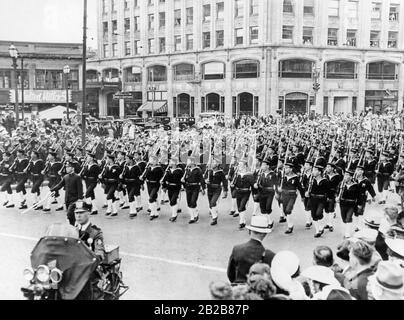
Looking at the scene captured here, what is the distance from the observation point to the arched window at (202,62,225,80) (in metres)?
47.8

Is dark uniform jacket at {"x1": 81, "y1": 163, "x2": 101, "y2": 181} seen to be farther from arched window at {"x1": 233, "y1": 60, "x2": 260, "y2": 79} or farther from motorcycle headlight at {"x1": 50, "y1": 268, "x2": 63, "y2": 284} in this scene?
arched window at {"x1": 233, "y1": 60, "x2": 260, "y2": 79}

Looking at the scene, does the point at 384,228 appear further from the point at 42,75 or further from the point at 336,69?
the point at 42,75

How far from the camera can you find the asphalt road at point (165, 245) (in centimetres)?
859

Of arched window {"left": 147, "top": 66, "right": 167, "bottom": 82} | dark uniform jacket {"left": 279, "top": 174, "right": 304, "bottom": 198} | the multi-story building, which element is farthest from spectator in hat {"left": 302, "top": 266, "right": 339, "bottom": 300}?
arched window {"left": 147, "top": 66, "right": 167, "bottom": 82}

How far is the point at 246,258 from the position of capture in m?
6.20

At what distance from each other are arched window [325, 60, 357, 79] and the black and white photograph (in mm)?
141

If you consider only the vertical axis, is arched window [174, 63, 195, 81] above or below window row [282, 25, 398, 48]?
below

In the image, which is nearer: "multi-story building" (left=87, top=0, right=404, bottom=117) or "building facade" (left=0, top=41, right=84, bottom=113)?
"multi-story building" (left=87, top=0, right=404, bottom=117)

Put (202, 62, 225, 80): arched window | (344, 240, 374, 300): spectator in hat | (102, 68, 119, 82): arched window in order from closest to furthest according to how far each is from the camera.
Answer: (344, 240, 374, 300): spectator in hat, (202, 62, 225, 80): arched window, (102, 68, 119, 82): arched window

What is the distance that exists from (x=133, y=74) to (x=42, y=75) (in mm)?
10218

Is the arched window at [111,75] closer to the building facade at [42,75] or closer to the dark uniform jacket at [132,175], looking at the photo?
the building facade at [42,75]

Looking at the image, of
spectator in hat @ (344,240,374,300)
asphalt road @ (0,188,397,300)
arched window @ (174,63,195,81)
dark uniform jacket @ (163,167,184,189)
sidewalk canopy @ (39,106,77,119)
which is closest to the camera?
spectator in hat @ (344,240,374,300)

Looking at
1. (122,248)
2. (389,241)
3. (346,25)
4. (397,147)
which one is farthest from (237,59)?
(389,241)

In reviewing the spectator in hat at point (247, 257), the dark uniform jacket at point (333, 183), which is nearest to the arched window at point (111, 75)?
the dark uniform jacket at point (333, 183)
